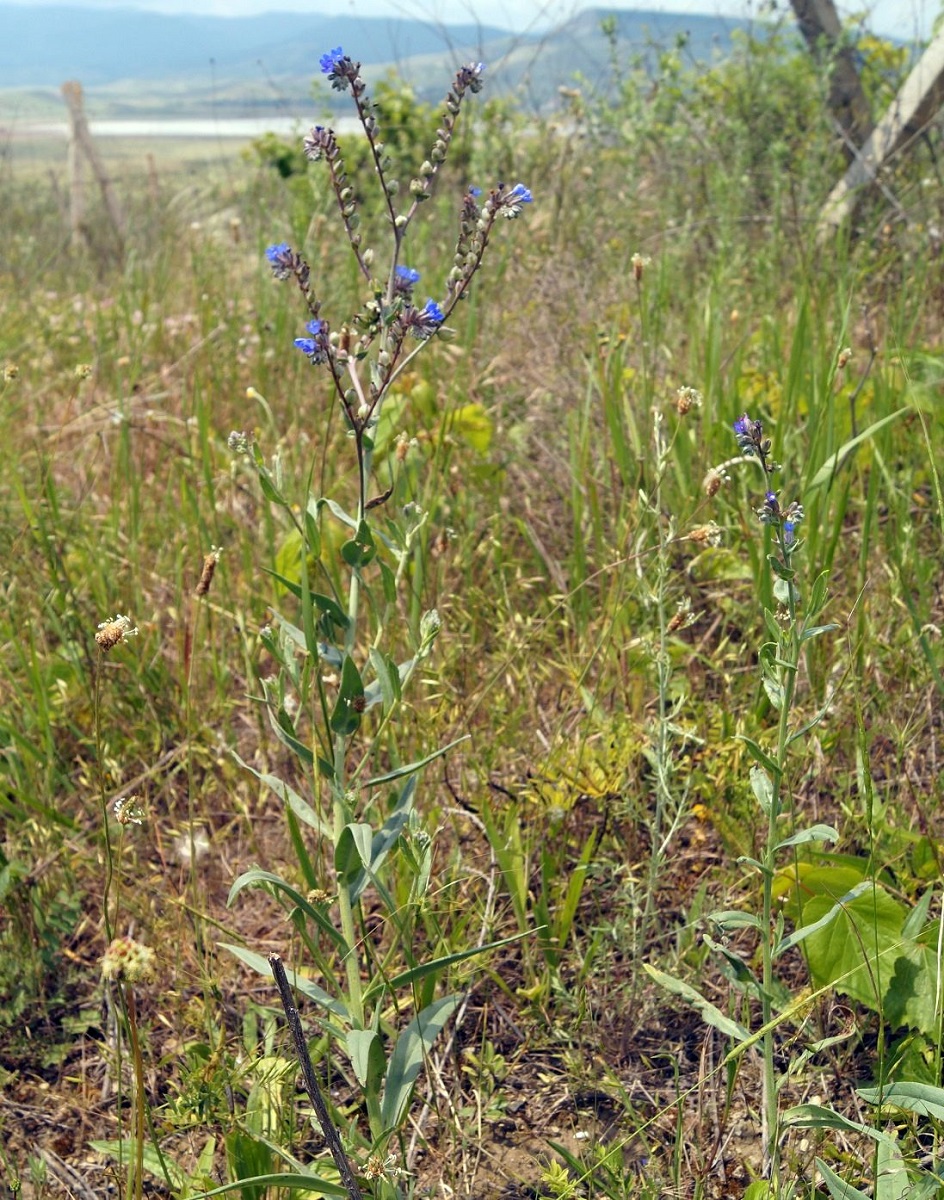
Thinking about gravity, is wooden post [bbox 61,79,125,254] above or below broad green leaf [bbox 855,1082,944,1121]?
above

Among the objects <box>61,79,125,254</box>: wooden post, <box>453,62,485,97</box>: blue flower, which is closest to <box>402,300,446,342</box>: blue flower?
<box>453,62,485,97</box>: blue flower

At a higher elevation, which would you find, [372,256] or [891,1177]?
[372,256]

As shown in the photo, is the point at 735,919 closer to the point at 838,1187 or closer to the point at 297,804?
the point at 838,1187

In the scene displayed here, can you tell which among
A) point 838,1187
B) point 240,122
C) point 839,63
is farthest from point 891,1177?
point 240,122

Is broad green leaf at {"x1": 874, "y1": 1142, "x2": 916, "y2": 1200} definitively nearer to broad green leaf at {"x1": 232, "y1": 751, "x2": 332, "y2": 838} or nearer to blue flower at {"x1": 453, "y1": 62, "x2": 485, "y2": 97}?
broad green leaf at {"x1": 232, "y1": 751, "x2": 332, "y2": 838}

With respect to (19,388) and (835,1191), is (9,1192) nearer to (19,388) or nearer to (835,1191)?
(835,1191)

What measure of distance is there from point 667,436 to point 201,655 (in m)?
1.11

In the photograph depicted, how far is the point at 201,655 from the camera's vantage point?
7.01ft

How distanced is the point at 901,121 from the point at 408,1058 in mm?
3556

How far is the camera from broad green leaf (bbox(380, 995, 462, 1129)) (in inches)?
47.1

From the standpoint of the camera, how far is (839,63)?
4.19 meters

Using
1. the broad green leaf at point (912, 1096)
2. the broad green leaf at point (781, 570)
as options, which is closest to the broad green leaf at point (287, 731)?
the broad green leaf at point (781, 570)

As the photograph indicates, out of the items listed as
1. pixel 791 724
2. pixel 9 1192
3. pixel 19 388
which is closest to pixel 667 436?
pixel 791 724

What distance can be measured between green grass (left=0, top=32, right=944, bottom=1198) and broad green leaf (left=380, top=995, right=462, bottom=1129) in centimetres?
7
